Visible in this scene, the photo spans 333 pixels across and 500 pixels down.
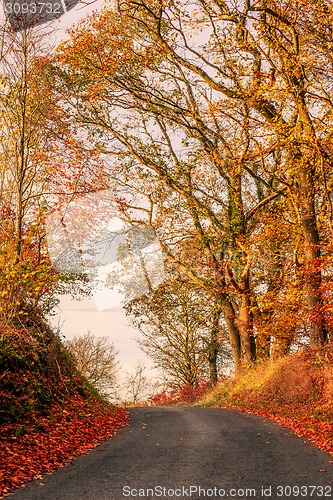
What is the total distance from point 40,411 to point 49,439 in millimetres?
1536

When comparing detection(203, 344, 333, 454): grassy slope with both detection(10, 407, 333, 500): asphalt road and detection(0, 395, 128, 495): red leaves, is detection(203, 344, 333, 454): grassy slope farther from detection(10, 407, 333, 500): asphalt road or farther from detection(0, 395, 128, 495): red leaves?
detection(0, 395, 128, 495): red leaves

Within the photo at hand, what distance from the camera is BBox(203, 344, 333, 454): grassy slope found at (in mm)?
12742

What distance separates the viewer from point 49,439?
10.1m

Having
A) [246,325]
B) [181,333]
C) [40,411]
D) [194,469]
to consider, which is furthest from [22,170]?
[181,333]

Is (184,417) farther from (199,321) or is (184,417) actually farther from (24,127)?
(199,321)

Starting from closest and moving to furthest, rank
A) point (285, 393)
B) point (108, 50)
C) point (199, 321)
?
point (285, 393) < point (108, 50) < point (199, 321)

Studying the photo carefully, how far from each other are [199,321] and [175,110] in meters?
13.2

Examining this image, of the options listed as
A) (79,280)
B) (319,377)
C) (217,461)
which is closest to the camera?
(217,461)

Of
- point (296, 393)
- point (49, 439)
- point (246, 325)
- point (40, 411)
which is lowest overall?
point (49, 439)

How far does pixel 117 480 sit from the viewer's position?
25.6 ft

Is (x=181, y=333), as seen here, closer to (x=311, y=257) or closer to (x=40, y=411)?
(x=311, y=257)

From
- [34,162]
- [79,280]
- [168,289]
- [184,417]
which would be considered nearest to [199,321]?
[168,289]

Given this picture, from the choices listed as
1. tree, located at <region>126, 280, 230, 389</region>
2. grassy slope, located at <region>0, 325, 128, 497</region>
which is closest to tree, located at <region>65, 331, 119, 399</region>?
tree, located at <region>126, 280, 230, 389</region>

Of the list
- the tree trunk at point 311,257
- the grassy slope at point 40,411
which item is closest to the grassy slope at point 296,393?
the tree trunk at point 311,257
